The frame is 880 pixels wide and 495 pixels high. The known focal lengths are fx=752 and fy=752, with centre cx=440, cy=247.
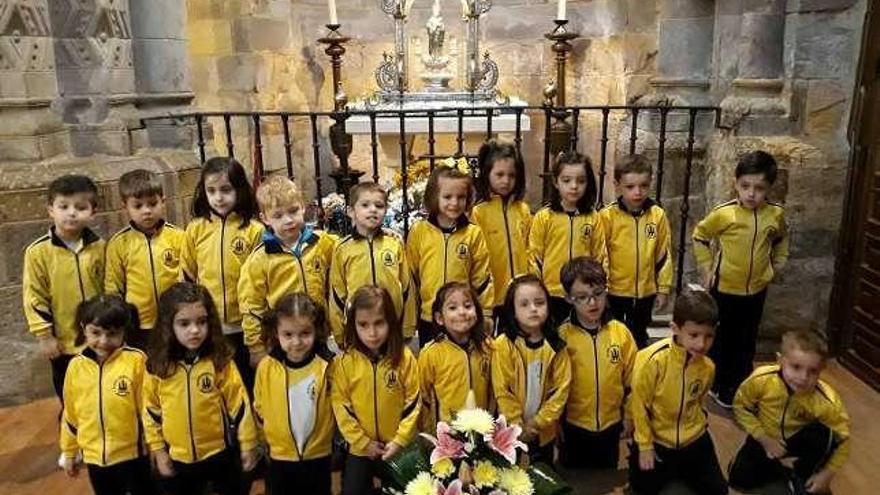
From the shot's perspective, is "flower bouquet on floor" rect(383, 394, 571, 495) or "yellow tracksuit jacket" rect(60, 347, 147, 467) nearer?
"flower bouquet on floor" rect(383, 394, 571, 495)

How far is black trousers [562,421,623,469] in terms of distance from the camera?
2.88m

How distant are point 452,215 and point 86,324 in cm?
137

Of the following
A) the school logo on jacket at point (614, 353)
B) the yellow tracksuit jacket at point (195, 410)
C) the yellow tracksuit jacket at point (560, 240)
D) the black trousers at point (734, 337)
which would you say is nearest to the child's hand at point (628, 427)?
the school logo on jacket at point (614, 353)

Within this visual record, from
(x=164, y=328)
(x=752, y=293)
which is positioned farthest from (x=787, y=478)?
(x=164, y=328)

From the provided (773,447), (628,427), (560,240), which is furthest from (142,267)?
(773,447)

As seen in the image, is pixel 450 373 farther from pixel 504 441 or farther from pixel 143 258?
pixel 143 258

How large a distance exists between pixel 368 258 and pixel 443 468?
125 centimetres

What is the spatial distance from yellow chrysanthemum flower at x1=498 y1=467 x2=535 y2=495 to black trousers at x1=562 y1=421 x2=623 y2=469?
1.12m

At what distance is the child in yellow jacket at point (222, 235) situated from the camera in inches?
115

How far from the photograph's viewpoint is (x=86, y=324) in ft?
8.16

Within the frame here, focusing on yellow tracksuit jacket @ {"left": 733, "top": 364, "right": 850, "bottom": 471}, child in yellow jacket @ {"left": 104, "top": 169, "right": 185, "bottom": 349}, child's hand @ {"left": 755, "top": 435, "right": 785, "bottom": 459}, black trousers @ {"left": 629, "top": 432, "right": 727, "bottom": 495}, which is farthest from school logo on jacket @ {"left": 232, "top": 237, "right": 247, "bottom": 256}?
child's hand @ {"left": 755, "top": 435, "right": 785, "bottom": 459}

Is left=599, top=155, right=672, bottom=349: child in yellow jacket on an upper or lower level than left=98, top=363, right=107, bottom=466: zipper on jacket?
upper

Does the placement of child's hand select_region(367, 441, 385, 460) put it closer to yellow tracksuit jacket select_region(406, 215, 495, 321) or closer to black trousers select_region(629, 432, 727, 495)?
yellow tracksuit jacket select_region(406, 215, 495, 321)

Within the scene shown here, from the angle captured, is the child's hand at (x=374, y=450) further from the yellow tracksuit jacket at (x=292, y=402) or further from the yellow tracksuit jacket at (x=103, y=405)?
the yellow tracksuit jacket at (x=103, y=405)
